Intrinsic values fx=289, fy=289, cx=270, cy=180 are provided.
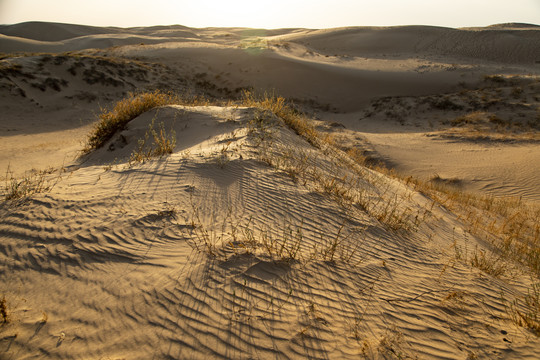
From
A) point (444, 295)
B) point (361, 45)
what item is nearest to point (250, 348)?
point (444, 295)

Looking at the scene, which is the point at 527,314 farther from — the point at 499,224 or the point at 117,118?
the point at 117,118

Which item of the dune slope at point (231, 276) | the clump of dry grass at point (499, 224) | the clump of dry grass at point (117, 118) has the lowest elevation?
the clump of dry grass at point (499, 224)

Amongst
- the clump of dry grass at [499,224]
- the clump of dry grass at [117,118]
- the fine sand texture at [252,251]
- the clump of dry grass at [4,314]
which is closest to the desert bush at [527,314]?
the fine sand texture at [252,251]

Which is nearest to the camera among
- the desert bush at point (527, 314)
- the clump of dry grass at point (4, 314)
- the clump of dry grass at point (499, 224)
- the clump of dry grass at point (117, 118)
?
the clump of dry grass at point (4, 314)

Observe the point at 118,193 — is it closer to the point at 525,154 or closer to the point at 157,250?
the point at 157,250

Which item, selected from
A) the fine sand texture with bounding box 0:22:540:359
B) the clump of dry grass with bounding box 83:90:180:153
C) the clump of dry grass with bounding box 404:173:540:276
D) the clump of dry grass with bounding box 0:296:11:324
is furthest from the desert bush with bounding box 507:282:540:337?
the clump of dry grass with bounding box 83:90:180:153

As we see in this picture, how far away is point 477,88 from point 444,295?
20960 mm

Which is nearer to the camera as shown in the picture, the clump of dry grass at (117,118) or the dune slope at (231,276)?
the dune slope at (231,276)

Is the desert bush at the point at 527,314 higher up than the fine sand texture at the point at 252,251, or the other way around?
the fine sand texture at the point at 252,251

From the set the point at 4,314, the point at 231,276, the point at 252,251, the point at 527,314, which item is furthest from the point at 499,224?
the point at 4,314

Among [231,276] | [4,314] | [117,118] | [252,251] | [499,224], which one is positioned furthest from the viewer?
[117,118]

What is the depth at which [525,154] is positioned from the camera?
1004cm

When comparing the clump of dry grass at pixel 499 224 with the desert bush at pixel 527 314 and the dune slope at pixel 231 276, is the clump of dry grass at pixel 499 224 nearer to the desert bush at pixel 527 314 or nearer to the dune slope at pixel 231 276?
the dune slope at pixel 231 276

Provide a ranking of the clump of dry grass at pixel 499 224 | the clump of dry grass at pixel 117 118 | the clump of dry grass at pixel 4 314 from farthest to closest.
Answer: the clump of dry grass at pixel 117 118 → the clump of dry grass at pixel 499 224 → the clump of dry grass at pixel 4 314
